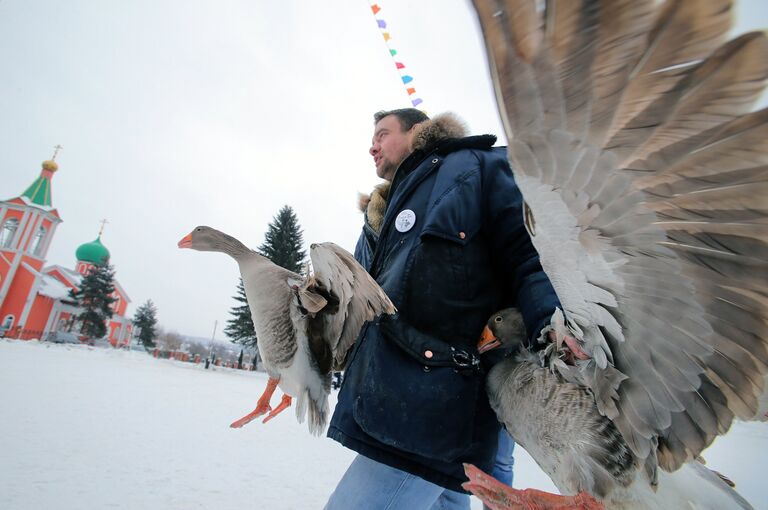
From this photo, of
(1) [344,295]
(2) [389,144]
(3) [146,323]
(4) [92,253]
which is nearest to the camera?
(1) [344,295]

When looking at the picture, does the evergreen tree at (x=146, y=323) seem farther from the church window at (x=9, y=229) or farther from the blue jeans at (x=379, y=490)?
the blue jeans at (x=379, y=490)

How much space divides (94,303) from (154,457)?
42.0m

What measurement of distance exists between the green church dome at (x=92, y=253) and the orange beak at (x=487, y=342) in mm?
49276

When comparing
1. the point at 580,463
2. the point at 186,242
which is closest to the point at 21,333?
the point at 186,242

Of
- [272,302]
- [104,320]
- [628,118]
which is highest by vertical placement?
[104,320]

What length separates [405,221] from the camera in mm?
1810

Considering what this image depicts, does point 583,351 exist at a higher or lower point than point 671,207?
lower

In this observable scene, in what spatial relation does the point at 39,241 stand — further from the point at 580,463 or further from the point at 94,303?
the point at 580,463

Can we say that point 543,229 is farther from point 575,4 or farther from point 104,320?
point 104,320

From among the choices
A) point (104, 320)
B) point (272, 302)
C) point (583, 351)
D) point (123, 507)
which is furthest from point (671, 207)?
point (104, 320)

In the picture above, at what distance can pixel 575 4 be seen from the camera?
72cm

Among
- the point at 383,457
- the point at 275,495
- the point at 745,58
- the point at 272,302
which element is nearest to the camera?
the point at 745,58

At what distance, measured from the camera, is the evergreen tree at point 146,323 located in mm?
54000

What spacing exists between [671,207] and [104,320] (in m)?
47.3
